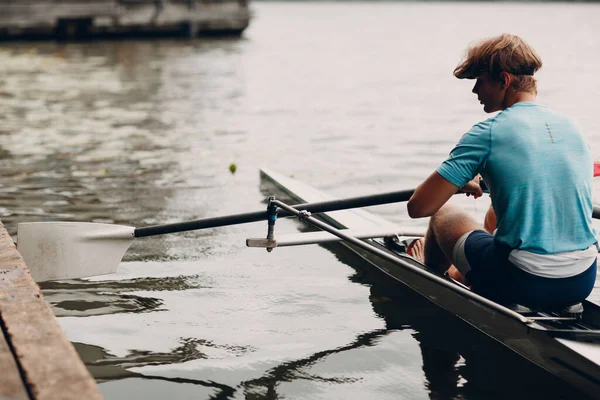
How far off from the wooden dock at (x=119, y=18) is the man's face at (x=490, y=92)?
1253 inches

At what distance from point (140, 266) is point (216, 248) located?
756 mm

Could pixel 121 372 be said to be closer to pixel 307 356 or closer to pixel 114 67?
pixel 307 356

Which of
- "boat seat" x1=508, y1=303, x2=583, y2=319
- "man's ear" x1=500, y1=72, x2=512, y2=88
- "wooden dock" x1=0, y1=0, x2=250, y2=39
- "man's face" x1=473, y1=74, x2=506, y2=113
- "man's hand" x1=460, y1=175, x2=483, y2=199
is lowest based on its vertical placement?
"boat seat" x1=508, y1=303, x2=583, y2=319

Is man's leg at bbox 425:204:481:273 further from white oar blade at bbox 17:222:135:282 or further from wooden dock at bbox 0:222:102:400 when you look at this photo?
white oar blade at bbox 17:222:135:282

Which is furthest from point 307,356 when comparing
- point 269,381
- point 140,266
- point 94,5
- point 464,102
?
point 94,5

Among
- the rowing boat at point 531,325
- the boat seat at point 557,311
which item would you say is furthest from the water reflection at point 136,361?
the boat seat at point 557,311

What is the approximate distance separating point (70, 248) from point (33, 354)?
2.66m

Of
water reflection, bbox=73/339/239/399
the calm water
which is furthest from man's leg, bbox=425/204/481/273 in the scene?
water reflection, bbox=73/339/239/399

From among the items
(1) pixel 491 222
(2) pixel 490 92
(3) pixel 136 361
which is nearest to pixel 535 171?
(2) pixel 490 92

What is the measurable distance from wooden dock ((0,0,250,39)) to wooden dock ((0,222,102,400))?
3115 centimetres

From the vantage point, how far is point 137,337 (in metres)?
5.29

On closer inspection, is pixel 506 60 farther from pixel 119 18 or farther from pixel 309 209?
pixel 119 18

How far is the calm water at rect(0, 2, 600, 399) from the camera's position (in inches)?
188

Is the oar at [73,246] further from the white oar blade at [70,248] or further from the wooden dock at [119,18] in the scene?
the wooden dock at [119,18]
